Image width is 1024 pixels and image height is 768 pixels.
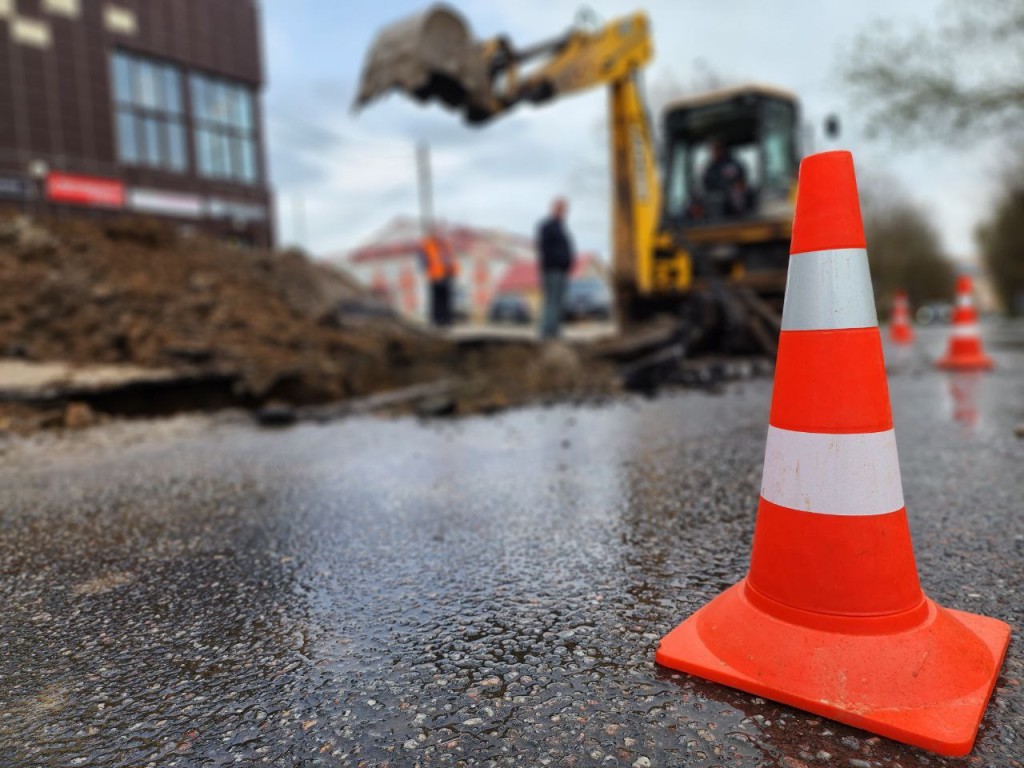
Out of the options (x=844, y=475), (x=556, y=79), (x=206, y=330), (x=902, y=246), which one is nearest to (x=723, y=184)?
(x=556, y=79)

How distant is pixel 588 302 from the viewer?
91.9 feet

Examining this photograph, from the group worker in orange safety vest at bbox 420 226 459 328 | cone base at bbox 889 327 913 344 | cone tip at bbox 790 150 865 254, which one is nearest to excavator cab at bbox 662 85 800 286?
cone base at bbox 889 327 913 344

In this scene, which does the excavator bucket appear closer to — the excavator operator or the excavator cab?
the excavator cab

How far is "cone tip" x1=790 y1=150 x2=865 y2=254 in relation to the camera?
1.78 meters

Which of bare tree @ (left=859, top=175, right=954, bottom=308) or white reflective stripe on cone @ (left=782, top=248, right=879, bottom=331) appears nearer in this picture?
white reflective stripe on cone @ (left=782, top=248, right=879, bottom=331)

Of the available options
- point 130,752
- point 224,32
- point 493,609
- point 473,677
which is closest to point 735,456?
point 493,609

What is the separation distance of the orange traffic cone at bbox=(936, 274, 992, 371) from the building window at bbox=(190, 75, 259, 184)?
26.1m

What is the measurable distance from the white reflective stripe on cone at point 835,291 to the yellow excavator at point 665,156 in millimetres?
6772

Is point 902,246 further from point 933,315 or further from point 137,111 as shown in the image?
point 137,111

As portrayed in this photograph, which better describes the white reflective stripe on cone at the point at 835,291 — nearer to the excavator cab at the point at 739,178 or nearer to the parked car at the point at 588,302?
A: the excavator cab at the point at 739,178

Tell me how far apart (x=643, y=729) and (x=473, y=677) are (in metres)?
0.43

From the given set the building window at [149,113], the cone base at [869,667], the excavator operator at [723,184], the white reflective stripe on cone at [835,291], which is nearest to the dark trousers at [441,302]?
the excavator operator at [723,184]

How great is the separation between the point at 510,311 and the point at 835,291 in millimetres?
28974

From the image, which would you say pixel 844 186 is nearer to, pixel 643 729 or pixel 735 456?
pixel 643 729
